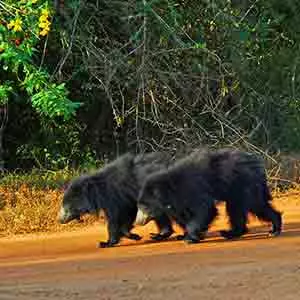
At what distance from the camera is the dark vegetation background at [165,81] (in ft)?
41.9

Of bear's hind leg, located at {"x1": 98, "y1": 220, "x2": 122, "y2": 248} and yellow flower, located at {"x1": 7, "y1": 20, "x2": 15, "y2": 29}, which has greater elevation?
yellow flower, located at {"x1": 7, "y1": 20, "x2": 15, "y2": 29}

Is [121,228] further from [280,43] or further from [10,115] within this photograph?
[280,43]

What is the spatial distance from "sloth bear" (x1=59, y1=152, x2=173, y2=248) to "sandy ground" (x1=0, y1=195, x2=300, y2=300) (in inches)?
9.0

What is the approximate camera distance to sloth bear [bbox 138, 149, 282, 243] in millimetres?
9023

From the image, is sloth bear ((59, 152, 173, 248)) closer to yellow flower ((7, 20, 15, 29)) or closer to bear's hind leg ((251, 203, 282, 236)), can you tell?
bear's hind leg ((251, 203, 282, 236))

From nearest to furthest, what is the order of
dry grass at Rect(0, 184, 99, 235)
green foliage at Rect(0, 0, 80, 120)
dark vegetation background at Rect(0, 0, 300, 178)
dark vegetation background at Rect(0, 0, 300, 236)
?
dry grass at Rect(0, 184, 99, 235), green foliage at Rect(0, 0, 80, 120), dark vegetation background at Rect(0, 0, 300, 236), dark vegetation background at Rect(0, 0, 300, 178)

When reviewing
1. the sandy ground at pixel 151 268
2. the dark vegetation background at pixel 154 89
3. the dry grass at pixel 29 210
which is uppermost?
the dark vegetation background at pixel 154 89

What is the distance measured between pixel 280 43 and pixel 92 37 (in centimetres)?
411

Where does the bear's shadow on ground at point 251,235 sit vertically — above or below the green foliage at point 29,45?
below

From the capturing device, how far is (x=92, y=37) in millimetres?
12883

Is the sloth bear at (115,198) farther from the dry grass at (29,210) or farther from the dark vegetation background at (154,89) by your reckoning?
the dark vegetation background at (154,89)

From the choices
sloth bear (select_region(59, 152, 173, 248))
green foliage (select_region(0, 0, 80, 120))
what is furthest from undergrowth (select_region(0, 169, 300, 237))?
green foliage (select_region(0, 0, 80, 120))

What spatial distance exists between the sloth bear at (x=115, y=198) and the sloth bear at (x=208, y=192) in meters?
0.23

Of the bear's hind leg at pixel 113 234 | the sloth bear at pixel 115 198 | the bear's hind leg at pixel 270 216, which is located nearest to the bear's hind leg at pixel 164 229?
the sloth bear at pixel 115 198
